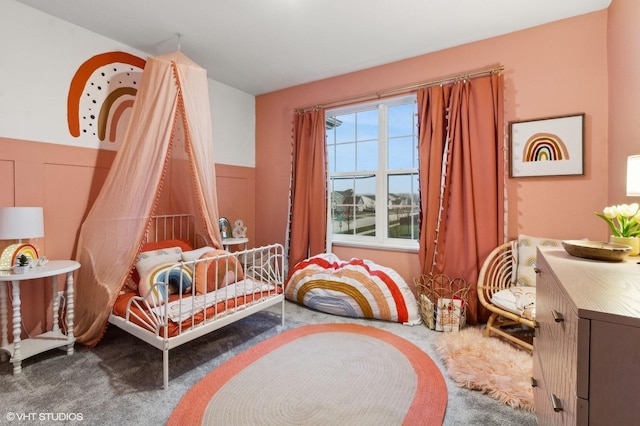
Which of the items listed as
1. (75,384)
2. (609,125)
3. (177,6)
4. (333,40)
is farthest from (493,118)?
(75,384)

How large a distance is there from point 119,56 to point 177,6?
1.01 metres

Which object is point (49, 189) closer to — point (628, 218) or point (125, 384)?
point (125, 384)

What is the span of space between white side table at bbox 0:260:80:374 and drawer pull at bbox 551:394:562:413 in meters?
2.80

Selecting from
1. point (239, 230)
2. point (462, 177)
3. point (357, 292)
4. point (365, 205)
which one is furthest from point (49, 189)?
point (462, 177)

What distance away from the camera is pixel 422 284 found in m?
3.15

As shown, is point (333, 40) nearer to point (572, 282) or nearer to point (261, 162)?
point (261, 162)

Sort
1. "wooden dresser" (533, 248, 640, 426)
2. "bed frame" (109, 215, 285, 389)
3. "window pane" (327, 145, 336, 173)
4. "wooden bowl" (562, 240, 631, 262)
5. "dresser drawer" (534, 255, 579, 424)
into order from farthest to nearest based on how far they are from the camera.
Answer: "window pane" (327, 145, 336, 173) < "bed frame" (109, 215, 285, 389) < "wooden bowl" (562, 240, 631, 262) < "dresser drawer" (534, 255, 579, 424) < "wooden dresser" (533, 248, 640, 426)

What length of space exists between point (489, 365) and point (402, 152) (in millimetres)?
2286

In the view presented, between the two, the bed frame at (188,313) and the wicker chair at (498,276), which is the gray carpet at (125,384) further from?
the wicker chair at (498,276)

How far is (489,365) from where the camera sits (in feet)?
6.88

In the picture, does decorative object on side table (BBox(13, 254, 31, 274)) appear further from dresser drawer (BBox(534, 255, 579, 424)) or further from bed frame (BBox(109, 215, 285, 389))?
dresser drawer (BBox(534, 255, 579, 424))

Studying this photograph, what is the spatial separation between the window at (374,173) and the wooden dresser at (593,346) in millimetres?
2378

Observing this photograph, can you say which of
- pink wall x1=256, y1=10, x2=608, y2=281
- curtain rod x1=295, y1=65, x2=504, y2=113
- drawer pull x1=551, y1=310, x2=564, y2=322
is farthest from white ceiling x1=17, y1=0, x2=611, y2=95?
drawer pull x1=551, y1=310, x2=564, y2=322

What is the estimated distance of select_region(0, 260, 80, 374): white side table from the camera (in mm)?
2062
